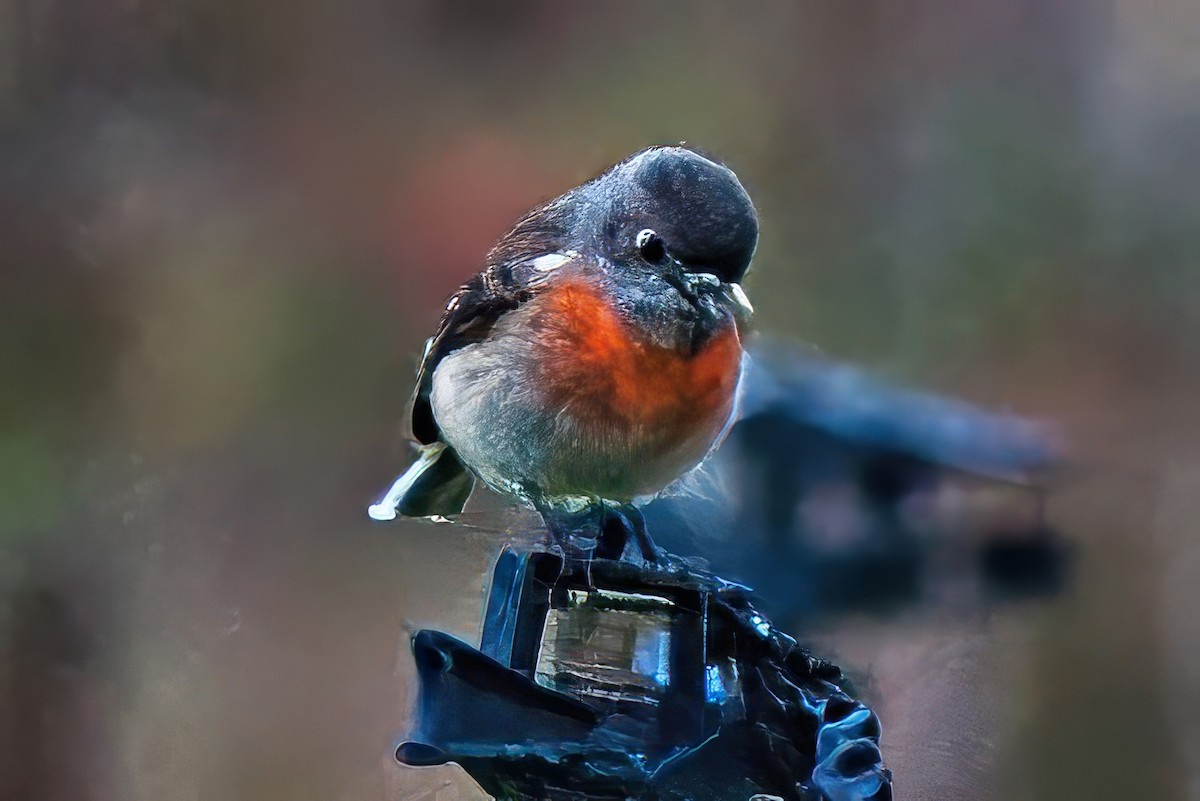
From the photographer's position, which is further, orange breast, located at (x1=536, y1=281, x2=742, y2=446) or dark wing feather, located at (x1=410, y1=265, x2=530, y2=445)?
dark wing feather, located at (x1=410, y1=265, x2=530, y2=445)

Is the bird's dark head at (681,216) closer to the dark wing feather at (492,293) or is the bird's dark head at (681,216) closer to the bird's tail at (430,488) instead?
the dark wing feather at (492,293)

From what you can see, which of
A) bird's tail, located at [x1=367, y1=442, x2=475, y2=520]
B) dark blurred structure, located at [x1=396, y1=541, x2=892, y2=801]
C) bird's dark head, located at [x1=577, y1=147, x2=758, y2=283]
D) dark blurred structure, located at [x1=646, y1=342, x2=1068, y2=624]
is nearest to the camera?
dark blurred structure, located at [x1=396, y1=541, x2=892, y2=801]

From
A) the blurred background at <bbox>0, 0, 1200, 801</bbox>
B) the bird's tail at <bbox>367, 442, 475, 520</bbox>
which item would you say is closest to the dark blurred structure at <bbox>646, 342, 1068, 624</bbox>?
the blurred background at <bbox>0, 0, 1200, 801</bbox>

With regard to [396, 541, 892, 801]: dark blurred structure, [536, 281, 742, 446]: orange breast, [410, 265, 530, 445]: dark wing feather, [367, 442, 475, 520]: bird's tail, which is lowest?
[396, 541, 892, 801]: dark blurred structure

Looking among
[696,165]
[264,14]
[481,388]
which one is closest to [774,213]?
[696,165]

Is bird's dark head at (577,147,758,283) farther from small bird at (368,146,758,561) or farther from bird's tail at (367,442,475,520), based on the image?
bird's tail at (367,442,475,520)

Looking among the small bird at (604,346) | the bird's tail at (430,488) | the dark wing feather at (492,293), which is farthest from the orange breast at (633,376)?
the bird's tail at (430,488)

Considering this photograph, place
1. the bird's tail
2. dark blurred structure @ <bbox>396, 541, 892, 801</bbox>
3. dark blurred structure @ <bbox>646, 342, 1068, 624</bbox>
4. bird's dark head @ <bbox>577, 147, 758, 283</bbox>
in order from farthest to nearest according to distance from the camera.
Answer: the bird's tail → dark blurred structure @ <bbox>646, 342, 1068, 624</bbox> → bird's dark head @ <bbox>577, 147, 758, 283</bbox> → dark blurred structure @ <bbox>396, 541, 892, 801</bbox>
